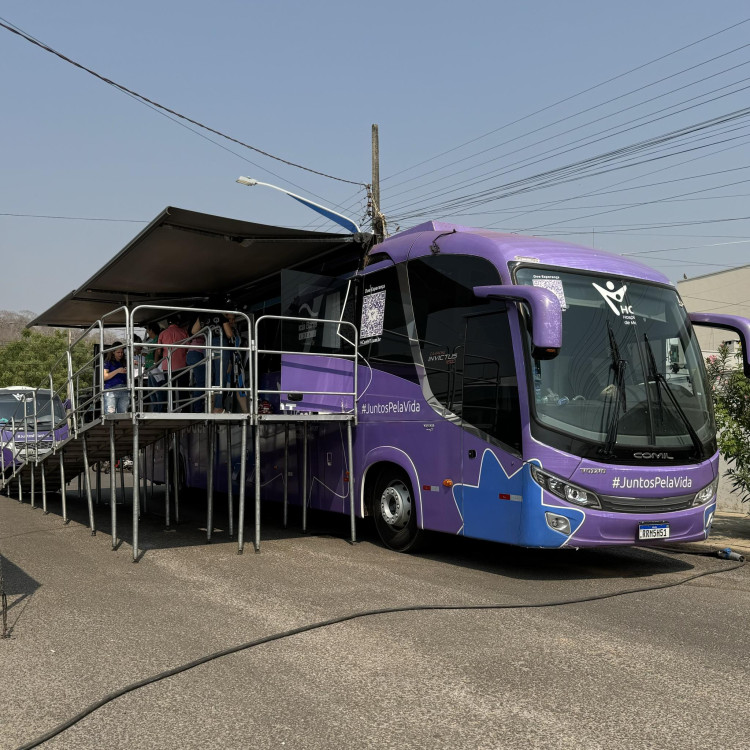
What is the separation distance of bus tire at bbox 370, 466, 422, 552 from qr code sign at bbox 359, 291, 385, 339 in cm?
161

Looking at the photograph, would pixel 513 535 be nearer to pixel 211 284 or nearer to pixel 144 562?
pixel 144 562

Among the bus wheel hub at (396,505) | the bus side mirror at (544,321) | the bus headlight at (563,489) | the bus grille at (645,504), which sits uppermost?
the bus side mirror at (544,321)

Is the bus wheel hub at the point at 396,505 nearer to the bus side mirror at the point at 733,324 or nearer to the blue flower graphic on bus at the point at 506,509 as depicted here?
the blue flower graphic on bus at the point at 506,509

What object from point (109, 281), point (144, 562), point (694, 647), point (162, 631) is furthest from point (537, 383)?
point (109, 281)

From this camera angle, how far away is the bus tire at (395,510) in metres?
9.29

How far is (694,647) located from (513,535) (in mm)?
2252

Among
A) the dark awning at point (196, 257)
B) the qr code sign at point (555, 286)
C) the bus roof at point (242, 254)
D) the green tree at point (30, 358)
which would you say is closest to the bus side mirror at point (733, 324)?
the bus roof at point (242, 254)

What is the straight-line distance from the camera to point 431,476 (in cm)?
882

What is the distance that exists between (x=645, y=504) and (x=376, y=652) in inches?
138

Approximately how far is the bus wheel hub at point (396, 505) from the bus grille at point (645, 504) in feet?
7.86

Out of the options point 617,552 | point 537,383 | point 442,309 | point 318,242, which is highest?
point 318,242

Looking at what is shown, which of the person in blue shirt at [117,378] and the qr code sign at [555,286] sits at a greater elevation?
the qr code sign at [555,286]

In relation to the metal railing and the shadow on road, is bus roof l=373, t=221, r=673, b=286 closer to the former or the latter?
the metal railing

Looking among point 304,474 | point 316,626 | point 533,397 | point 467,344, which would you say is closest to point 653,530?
point 533,397
